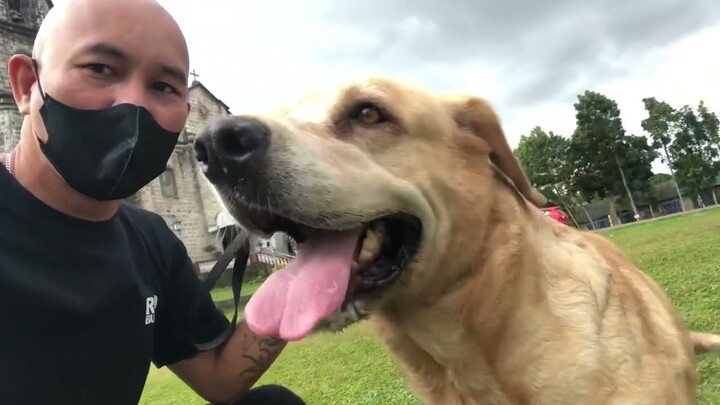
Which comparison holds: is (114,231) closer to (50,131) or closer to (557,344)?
(50,131)

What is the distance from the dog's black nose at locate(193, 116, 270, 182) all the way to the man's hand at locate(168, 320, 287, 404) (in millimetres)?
1023

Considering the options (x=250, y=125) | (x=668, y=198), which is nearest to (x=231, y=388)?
(x=250, y=125)

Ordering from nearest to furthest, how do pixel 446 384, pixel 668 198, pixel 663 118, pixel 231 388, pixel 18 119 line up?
pixel 446 384, pixel 231 388, pixel 18 119, pixel 663 118, pixel 668 198

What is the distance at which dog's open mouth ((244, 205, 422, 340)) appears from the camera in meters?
1.83

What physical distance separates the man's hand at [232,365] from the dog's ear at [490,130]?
1187 mm

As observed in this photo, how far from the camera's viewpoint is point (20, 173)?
7.42 feet

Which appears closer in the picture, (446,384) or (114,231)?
(446,384)

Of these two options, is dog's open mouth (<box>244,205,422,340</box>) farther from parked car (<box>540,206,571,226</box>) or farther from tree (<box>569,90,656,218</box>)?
tree (<box>569,90,656,218</box>)

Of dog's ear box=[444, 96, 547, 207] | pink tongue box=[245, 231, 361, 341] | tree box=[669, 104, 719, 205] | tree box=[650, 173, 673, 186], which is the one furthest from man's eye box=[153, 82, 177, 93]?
tree box=[650, 173, 673, 186]

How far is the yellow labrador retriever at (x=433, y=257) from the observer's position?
6.07 feet

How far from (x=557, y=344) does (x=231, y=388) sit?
56.5 inches

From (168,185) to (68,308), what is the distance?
27.9 m

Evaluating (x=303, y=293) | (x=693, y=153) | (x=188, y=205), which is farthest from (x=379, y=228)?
(x=693, y=153)

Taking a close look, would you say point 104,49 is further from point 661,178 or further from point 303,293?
point 661,178
